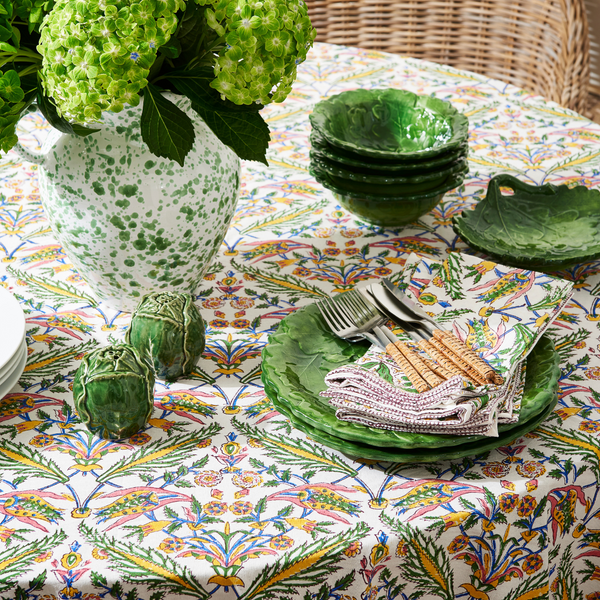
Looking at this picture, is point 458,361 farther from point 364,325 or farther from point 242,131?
point 242,131

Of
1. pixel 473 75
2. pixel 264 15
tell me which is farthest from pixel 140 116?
pixel 473 75

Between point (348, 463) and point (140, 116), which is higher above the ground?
point (140, 116)

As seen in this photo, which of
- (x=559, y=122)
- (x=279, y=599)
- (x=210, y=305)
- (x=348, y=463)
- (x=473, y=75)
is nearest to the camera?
(x=279, y=599)

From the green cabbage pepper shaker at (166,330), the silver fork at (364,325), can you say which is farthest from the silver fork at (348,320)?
the green cabbage pepper shaker at (166,330)

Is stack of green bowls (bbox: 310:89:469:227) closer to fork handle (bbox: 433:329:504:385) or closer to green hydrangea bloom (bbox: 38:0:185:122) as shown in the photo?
fork handle (bbox: 433:329:504:385)

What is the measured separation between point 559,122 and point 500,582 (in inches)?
42.3

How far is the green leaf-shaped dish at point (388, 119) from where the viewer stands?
1.13 meters

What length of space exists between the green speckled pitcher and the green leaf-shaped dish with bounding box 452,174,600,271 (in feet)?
1.30

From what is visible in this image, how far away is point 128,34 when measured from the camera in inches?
24.3

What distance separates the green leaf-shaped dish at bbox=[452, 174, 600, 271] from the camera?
39.0 inches

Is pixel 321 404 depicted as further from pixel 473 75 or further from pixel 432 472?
pixel 473 75

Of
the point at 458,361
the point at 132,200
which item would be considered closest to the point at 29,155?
the point at 132,200

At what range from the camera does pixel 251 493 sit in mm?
669

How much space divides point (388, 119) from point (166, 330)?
24.1 inches
